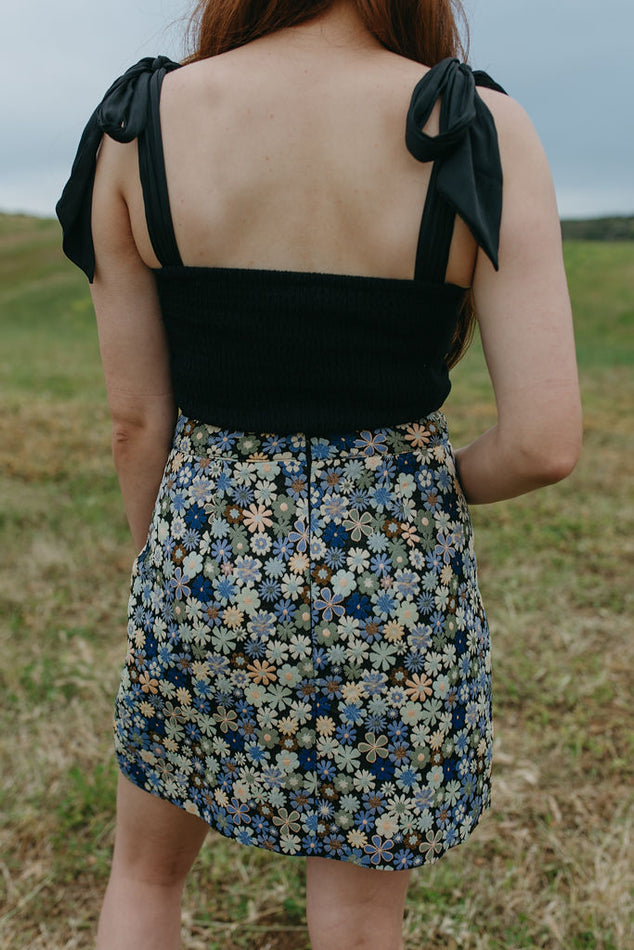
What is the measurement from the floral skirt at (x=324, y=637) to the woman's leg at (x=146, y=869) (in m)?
0.19

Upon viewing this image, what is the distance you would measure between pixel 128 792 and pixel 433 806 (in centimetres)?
63

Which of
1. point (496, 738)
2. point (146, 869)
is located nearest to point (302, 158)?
point (146, 869)

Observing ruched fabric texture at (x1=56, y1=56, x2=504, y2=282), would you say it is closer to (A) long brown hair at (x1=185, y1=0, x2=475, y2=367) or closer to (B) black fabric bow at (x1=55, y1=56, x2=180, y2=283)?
(B) black fabric bow at (x1=55, y1=56, x2=180, y2=283)

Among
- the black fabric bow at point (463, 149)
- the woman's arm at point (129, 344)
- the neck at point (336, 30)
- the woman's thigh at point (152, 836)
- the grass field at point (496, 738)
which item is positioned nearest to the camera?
the black fabric bow at point (463, 149)

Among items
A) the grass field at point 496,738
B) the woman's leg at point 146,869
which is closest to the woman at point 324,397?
the woman's leg at point 146,869

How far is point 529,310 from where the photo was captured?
1.27m

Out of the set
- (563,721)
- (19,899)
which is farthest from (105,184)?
(563,721)

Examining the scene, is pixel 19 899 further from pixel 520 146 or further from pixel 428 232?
pixel 520 146

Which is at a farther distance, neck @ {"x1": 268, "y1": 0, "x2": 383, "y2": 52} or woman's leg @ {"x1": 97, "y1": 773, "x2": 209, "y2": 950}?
woman's leg @ {"x1": 97, "y1": 773, "x2": 209, "y2": 950}

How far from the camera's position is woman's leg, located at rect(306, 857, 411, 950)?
154cm

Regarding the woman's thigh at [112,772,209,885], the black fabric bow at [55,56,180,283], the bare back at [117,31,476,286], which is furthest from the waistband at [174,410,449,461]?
the woman's thigh at [112,772,209,885]

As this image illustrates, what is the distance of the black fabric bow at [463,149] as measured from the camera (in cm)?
121

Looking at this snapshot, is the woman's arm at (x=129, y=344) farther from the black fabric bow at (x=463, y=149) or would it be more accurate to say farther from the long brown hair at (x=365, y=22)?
the black fabric bow at (x=463, y=149)

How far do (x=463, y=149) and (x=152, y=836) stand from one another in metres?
1.40
